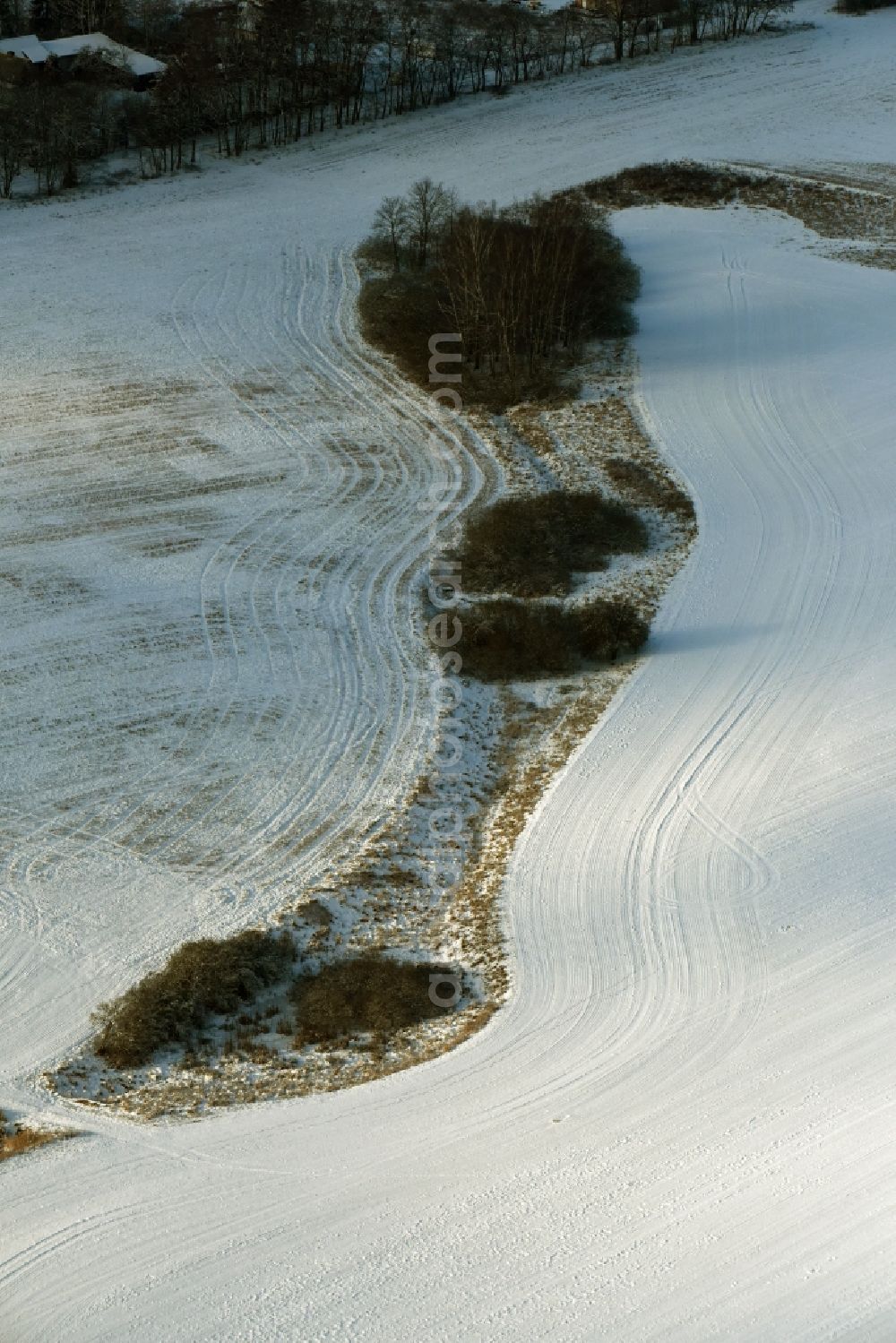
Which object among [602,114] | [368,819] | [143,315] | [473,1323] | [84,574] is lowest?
[473,1323]

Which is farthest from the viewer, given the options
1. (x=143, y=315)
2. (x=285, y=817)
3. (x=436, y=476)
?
(x=143, y=315)

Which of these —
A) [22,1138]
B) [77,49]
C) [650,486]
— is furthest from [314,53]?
[22,1138]

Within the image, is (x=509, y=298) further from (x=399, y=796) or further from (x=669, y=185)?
(x=399, y=796)

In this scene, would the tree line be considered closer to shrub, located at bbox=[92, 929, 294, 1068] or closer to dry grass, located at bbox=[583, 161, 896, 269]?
dry grass, located at bbox=[583, 161, 896, 269]

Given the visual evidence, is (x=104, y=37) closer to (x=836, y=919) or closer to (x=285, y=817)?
(x=285, y=817)

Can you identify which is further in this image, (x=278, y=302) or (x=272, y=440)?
(x=278, y=302)

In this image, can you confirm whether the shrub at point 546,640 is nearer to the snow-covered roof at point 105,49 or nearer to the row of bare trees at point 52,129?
the row of bare trees at point 52,129

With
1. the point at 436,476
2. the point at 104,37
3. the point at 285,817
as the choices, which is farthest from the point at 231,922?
the point at 104,37
